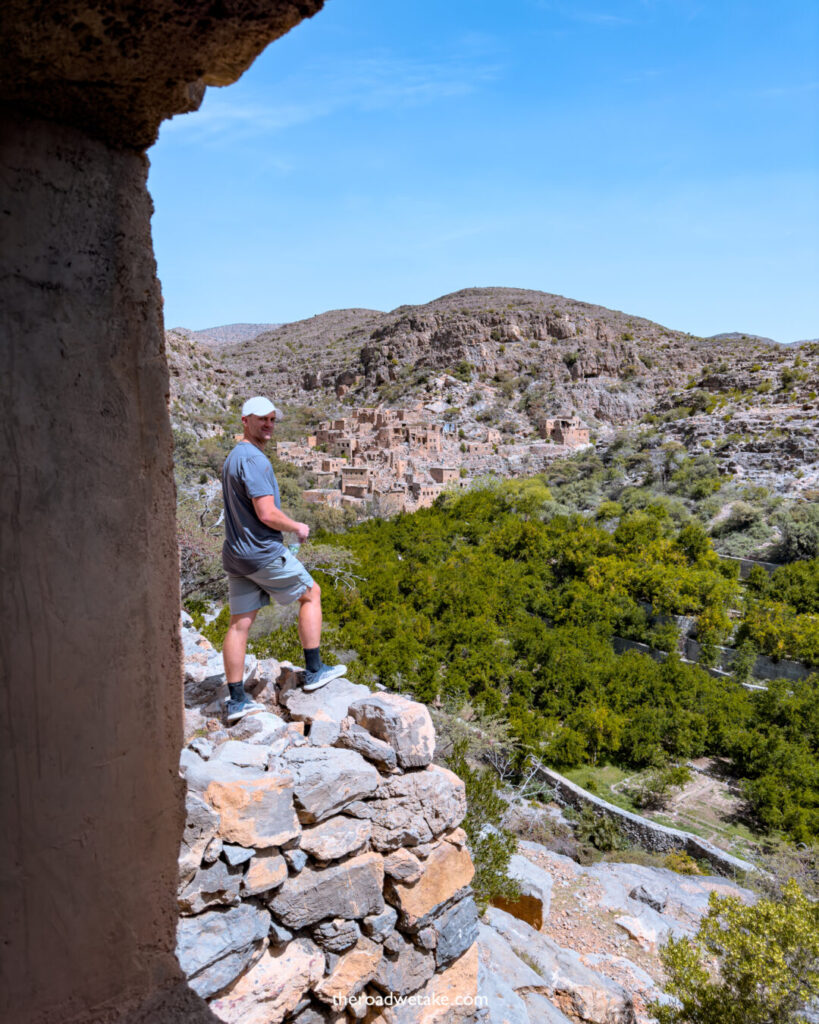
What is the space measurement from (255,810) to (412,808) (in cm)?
70

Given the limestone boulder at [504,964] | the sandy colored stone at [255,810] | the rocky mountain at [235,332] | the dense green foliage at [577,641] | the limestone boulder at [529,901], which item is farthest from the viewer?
the rocky mountain at [235,332]

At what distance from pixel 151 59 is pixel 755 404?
34.2 meters

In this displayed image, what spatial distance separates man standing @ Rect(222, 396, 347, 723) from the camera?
289cm

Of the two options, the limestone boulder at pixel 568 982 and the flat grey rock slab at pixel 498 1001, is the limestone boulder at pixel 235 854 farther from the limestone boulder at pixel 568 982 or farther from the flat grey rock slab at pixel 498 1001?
the limestone boulder at pixel 568 982

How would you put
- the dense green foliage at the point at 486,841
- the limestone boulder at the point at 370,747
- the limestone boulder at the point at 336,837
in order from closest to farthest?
1. the limestone boulder at the point at 336,837
2. the limestone boulder at the point at 370,747
3. the dense green foliage at the point at 486,841

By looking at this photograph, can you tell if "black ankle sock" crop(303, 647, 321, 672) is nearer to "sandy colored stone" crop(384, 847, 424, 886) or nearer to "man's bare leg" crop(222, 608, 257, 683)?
"man's bare leg" crop(222, 608, 257, 683)

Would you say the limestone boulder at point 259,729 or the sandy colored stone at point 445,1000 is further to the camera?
the limestone boulder at point 259,729

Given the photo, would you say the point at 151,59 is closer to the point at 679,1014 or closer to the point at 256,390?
the point at 679,1014

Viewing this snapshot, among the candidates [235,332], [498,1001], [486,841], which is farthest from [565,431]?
[235,332]

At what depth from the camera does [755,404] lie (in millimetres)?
30672

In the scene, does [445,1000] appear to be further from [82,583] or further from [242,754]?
[82,583]

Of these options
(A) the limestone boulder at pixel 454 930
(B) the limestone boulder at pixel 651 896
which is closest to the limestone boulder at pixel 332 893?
(A) the limestone boulder at pixel 454 930

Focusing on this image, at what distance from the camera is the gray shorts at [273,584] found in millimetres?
3068

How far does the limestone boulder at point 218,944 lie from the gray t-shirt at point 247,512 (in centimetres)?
137
